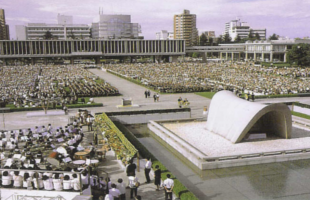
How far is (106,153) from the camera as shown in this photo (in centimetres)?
1894

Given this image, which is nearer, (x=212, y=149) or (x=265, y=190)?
(x=265, y=190)

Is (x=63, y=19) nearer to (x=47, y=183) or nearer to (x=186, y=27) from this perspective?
(x=186, y=27)

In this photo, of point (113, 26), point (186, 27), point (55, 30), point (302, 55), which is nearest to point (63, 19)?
point (55, 30)

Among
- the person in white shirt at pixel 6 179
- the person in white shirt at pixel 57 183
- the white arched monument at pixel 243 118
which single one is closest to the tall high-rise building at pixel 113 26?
the white arched monument at pixel 243 118

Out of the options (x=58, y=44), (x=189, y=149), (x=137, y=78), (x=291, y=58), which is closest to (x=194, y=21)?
(x=58, y=44)

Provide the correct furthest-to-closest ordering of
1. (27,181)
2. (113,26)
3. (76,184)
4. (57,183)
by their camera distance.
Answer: (113,26), (27,181), (57,183), (76,184)

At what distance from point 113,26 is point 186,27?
3769cm

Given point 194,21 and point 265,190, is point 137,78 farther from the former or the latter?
point 194,21

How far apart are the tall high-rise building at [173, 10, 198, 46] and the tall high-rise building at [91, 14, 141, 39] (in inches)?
910

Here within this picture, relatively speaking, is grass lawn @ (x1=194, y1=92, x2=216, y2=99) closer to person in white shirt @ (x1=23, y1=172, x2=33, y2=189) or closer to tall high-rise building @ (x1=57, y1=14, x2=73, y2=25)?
person in white shirt @ (x1=23, y1=172, x2=33, y2=189)

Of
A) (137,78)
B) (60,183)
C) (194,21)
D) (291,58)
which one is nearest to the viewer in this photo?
(60,183)

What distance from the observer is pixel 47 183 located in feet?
39.1

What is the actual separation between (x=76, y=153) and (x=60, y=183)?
436cm

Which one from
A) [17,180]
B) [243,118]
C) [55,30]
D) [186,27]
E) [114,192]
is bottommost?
[114,192]
